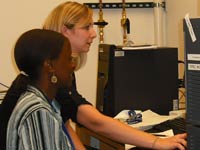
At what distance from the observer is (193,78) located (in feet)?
3.63

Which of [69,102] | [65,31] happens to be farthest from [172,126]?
[65,31]

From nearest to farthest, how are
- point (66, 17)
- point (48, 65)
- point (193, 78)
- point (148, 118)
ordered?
point (193, 78), point (48, 65), point (66, 17), point (148, 118)

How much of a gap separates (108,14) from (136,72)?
0.87 metres

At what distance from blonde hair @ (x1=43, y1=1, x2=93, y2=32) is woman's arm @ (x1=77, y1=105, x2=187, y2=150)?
1.22 ft

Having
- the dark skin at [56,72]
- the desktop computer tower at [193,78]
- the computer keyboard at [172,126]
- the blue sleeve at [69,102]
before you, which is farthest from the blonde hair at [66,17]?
the desktop computer tower at [193,78]

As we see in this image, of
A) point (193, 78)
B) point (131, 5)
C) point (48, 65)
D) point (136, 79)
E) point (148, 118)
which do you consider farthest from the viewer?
point (131, 5)

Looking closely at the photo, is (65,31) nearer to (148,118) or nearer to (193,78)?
(148,118)

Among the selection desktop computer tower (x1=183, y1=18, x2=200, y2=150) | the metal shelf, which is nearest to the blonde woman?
desktop computer tower (x1=183, y1=18, x2=200, y2=150)

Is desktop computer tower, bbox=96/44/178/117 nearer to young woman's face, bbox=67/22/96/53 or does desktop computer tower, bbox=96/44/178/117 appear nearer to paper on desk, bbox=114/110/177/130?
paper on desk, bbox=114/110/177/130

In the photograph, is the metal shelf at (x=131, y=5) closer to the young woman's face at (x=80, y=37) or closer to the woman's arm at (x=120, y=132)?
the young woman's face at (x=80, y=37)

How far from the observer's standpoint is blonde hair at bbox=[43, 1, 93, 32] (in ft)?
5.62

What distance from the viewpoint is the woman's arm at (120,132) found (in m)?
1.38

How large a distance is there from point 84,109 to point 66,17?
0.42 meters

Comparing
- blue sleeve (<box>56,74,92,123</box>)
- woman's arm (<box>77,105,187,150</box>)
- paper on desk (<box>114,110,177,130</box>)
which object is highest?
blue sleeve (<box>56,74,92,123</box>)
